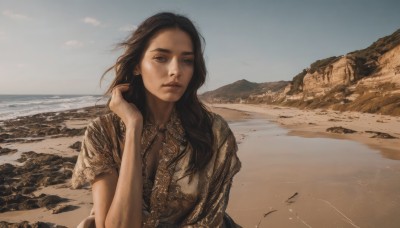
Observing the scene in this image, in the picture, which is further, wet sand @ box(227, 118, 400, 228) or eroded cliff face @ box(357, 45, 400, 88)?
eroded cliff face @ box(357, 45, 400, 88)

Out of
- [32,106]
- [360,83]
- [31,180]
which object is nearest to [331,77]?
[360,83]

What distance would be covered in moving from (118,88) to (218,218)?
1320 millimetres

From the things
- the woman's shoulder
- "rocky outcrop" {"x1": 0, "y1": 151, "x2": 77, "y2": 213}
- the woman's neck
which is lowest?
"rocky outcrop" {"x1": 0, "y1": 151, "x2": 77, "y2": 213}

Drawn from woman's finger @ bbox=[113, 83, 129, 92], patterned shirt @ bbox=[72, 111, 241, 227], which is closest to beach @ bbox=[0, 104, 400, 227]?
woman's finger @ bbox=[113, 83, 129, 92]

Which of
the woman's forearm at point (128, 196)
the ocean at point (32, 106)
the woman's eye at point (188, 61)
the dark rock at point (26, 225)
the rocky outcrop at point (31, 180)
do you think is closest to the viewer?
the woman's forearm at point (128, 196)

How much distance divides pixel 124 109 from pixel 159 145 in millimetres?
394

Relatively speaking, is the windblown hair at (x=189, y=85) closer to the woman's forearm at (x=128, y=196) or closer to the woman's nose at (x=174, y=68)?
the woman's nose at (x=174, y=68)

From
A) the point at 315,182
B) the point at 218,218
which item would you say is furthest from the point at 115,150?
the point at 315,182

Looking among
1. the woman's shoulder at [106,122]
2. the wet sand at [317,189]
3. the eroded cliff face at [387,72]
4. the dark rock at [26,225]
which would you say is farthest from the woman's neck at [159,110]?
the eroded cliff face at [387,72]

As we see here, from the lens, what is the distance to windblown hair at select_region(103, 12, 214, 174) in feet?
7.96

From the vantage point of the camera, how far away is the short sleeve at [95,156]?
7.33ft

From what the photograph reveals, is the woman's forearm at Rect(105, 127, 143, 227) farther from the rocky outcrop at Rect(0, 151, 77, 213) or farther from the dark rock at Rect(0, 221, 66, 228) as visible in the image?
→ the rocky outcrop at Rect(0, 151, 77, 213)

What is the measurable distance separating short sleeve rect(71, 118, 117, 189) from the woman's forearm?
0.65 ft

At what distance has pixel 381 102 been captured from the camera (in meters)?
22.7
